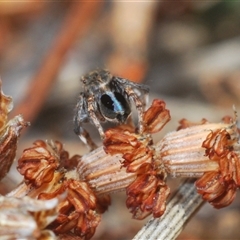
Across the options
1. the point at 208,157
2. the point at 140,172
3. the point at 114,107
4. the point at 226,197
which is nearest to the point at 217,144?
the point at 208,157

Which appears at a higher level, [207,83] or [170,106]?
[207,83]

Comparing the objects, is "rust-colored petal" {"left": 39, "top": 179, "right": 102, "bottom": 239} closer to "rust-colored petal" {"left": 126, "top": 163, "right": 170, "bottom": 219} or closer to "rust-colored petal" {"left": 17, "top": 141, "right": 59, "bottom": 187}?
"rust-colored petal" {"left": 17, "top": 141, "right": 59, "bottom": 187}

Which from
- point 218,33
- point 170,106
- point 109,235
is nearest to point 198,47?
point 218,33

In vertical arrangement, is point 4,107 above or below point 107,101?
below

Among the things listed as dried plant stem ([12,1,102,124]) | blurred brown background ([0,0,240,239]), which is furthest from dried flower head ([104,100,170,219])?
dried plant stem ([12,1,102,124])

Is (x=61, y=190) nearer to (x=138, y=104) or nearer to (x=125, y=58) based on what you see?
(x=138, y=104)

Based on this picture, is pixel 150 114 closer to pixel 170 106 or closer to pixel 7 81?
pixel 170 106
